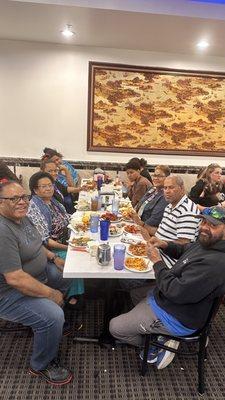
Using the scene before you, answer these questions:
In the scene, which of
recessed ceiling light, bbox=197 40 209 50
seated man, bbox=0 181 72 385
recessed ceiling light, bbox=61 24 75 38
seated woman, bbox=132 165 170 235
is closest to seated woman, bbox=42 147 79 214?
seated woman, bbox=132 165 170 235

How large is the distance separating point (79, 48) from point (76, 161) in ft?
5.82

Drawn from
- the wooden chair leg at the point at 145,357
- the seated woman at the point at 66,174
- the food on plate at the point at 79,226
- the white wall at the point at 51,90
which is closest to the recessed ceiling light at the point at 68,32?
the white wall at the point at 51,90

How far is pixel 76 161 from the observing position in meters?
5.38

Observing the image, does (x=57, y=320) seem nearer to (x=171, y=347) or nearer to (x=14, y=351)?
(x=14, y=351)

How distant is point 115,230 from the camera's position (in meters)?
2.62

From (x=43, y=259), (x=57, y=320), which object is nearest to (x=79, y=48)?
(x=43, y=259)

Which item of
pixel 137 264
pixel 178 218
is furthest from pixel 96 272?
pixel 178 218

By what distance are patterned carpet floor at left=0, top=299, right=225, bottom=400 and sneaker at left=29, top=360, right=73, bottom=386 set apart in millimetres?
32

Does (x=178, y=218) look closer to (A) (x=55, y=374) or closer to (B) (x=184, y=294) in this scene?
(B) (x=184, y=294)

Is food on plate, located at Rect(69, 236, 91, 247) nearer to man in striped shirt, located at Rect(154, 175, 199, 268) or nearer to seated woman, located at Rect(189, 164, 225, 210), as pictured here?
man in striped shirt, located at Rect(154, 175, 199, 268)

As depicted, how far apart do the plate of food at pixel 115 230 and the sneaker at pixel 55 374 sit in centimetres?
99

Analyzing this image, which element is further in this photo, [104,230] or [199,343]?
[104,230]

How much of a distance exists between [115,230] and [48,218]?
0.58 metres

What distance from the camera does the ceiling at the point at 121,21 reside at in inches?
132
